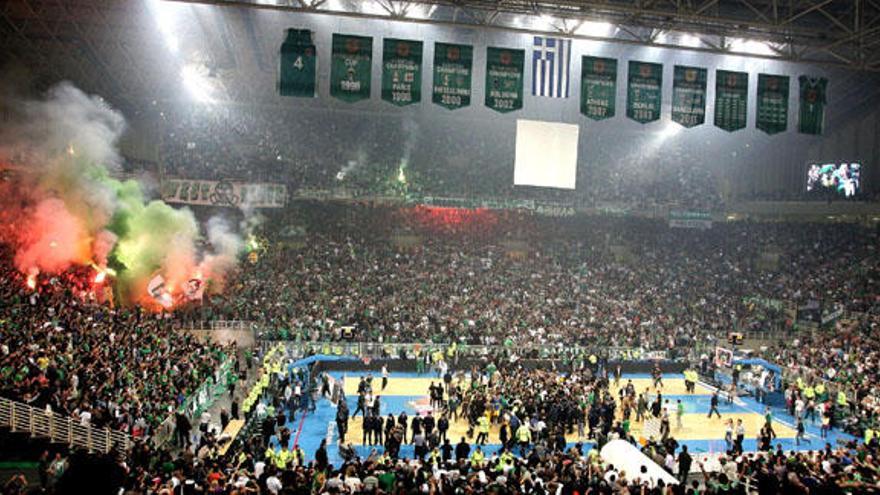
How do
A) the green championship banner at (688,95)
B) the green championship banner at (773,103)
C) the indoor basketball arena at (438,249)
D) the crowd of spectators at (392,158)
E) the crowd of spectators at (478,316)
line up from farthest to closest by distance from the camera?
1. the crowd of spectators at (392,158)
2. the green championship banner at (773,103)
3. the green championship banner at (688,95)
4. the indoor basketball arena at (438,249)
5. the crowd of spectators at (478,316)

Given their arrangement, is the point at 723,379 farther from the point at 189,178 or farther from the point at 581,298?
the point at 189,178

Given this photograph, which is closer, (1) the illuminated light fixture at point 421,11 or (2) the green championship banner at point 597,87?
(2) the green championship banner at point 597,87

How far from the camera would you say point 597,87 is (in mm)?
17688

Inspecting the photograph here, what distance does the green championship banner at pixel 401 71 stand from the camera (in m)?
16.6

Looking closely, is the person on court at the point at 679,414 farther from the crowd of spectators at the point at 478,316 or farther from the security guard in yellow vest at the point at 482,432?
the security guard in yellow vest at the point at 482,432

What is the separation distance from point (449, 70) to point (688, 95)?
21.8ft

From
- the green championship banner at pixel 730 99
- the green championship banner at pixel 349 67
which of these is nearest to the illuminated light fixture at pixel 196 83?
the green championship banner at pixel 349 67

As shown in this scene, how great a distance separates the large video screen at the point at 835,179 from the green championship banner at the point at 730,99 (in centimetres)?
2409

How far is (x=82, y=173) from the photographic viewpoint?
97.5 ft

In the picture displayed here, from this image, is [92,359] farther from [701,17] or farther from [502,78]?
[701,17]

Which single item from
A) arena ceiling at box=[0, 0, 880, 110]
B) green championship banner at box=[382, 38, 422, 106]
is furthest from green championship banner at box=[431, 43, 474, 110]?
arena ceiling at box=[0, 0, 880, 110]

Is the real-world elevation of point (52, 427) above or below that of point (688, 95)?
below

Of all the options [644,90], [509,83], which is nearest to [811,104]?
[644,90]

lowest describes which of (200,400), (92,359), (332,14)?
(200,400)
